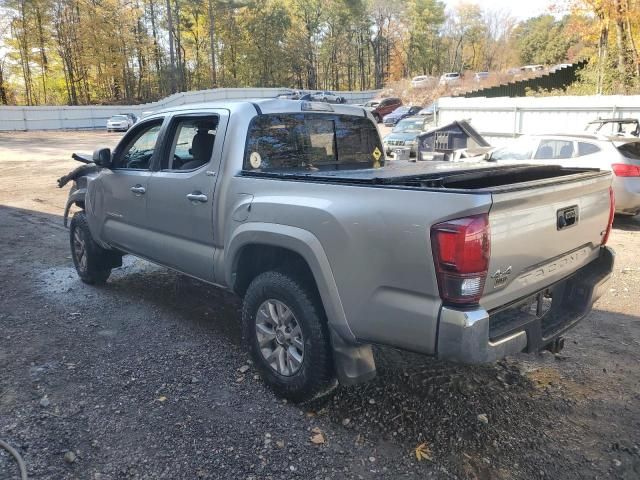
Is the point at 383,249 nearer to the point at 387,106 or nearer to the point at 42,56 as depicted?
the point at 387,106

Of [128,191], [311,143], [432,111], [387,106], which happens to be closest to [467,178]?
[311,143]

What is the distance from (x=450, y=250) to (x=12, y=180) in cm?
1588

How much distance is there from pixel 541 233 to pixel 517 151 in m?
7.52

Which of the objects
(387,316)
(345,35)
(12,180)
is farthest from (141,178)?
(345,35)

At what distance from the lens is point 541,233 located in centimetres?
263

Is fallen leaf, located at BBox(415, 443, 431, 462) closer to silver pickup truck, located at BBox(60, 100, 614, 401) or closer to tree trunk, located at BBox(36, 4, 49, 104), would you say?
silver pickup truck, located at BBox(60, 100, 614, 401)

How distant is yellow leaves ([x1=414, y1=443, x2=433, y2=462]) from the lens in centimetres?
270

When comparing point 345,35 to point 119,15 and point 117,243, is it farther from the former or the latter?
point 117,243

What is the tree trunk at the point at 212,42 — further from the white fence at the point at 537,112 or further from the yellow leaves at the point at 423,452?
the yellow leaves at the point at 423,452

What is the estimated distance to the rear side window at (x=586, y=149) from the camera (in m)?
8.30

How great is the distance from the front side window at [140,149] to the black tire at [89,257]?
989 mm

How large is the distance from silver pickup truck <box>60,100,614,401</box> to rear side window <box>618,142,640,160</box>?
18.2ft

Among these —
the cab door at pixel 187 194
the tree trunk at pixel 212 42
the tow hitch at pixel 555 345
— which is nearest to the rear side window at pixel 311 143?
the cab door at pixel 187 194

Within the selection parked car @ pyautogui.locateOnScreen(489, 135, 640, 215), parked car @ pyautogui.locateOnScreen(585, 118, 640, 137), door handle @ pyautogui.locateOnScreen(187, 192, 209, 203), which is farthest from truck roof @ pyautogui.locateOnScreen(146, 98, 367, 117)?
parked car @ pyautogui.locateOnScreen(585, 118, 640, 137)
